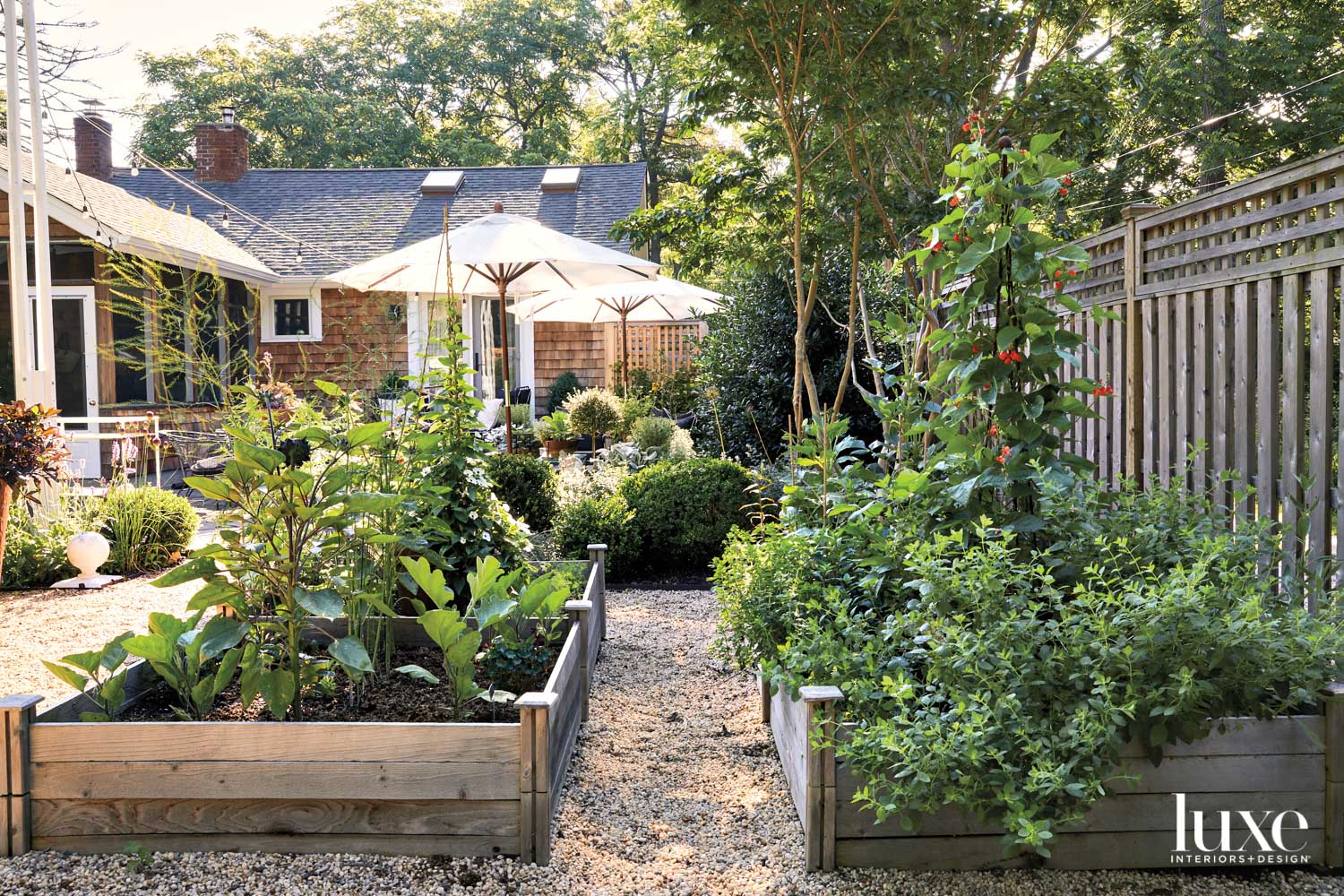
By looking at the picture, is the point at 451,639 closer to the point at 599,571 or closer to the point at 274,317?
the point at 599,571

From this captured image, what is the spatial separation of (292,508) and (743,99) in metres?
4.61

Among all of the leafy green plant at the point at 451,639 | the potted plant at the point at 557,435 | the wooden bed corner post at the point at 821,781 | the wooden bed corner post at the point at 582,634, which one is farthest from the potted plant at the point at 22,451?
the potted plant at the point at 557,435

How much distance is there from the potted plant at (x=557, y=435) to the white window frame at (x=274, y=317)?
4468 millimetres

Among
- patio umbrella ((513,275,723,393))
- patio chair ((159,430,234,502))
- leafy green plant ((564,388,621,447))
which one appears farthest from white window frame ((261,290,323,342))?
leafy green plant ((564,388,621,447))

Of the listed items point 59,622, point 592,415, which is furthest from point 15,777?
point 592,415

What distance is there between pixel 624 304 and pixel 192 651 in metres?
9.96

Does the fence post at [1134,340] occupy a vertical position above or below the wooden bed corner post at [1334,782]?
above

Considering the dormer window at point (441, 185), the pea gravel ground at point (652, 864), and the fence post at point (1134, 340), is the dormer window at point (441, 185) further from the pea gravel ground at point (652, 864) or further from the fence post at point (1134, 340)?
the pea gravel ground at point (652, 864)

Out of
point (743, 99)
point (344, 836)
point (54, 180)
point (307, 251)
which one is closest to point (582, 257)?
point (743, 99)

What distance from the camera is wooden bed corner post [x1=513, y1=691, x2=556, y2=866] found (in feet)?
8.13

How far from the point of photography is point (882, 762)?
2.36 m

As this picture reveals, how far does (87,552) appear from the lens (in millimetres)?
6043

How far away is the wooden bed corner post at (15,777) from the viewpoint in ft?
8.12

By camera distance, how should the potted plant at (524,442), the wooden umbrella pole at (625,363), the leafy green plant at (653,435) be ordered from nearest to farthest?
the potted plant at (524,442), the leafy green plant at (653,435), the wooden umbrella pole at (625,363)
